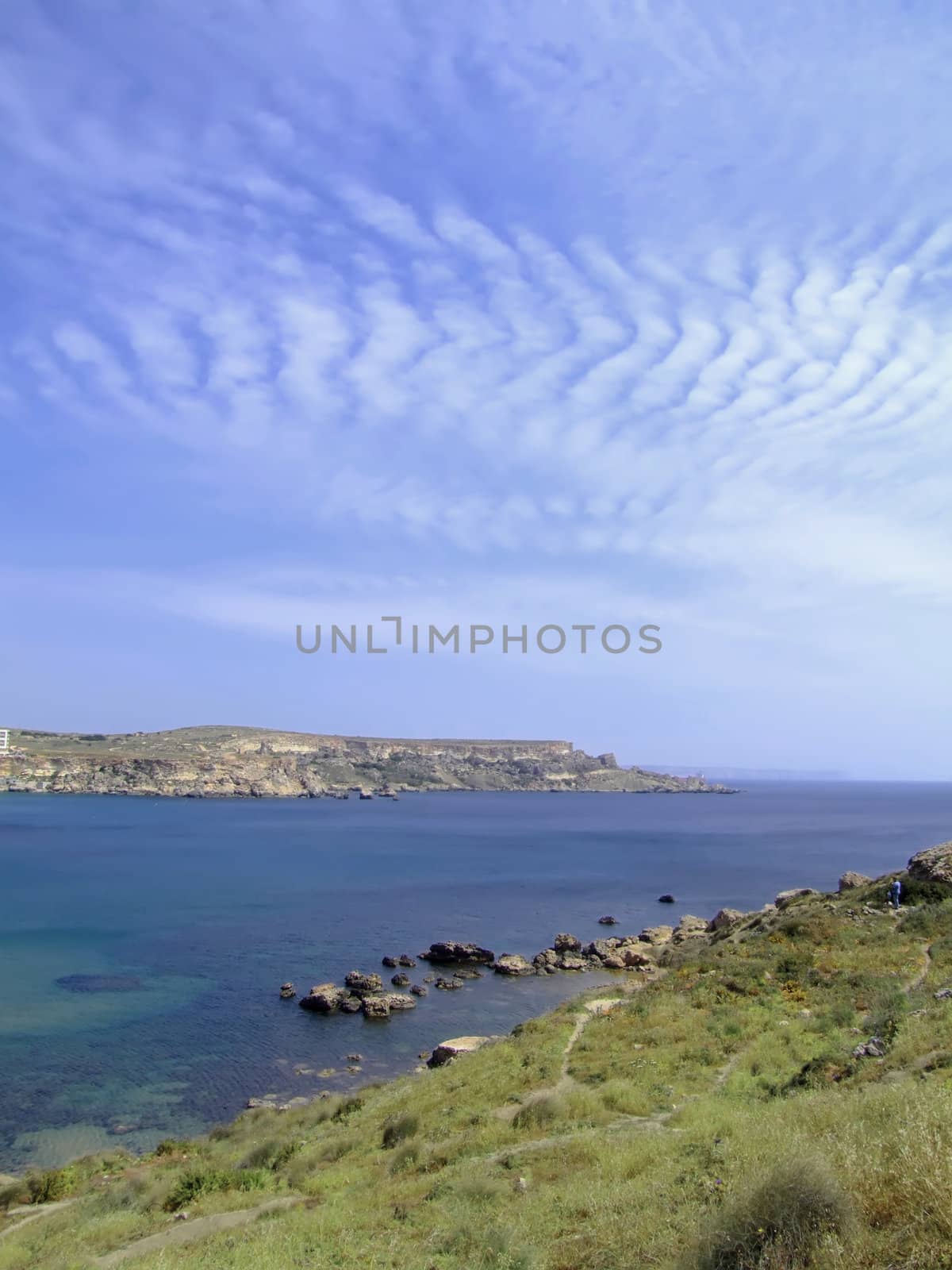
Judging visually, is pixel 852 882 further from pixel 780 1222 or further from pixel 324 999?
pixel 780 1222

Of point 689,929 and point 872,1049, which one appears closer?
point 872,1049

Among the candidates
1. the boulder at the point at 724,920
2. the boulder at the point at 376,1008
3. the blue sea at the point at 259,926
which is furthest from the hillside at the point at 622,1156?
the boulder at the point at 724,920

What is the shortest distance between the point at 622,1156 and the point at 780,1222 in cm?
496

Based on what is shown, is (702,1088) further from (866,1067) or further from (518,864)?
(518,864)

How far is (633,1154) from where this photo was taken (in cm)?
1006

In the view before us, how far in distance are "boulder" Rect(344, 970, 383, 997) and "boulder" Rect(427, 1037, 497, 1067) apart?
8.97 metres

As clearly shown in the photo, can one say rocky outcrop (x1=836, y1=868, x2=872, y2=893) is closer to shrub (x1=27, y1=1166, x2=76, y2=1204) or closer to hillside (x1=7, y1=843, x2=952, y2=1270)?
hillside (x1=7, y1=843, x2=952, y2=1270)

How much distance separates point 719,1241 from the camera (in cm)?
593

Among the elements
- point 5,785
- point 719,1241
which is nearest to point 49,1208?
point 719,1241

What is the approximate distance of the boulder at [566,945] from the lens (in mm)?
42094

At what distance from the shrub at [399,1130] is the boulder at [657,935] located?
1255 inches

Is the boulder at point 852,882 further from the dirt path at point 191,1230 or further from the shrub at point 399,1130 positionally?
the dirt path at point 191,1230

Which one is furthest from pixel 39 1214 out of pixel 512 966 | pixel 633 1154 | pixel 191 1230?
pixel 512 966

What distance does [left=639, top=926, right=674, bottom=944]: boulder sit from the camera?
43.9m
